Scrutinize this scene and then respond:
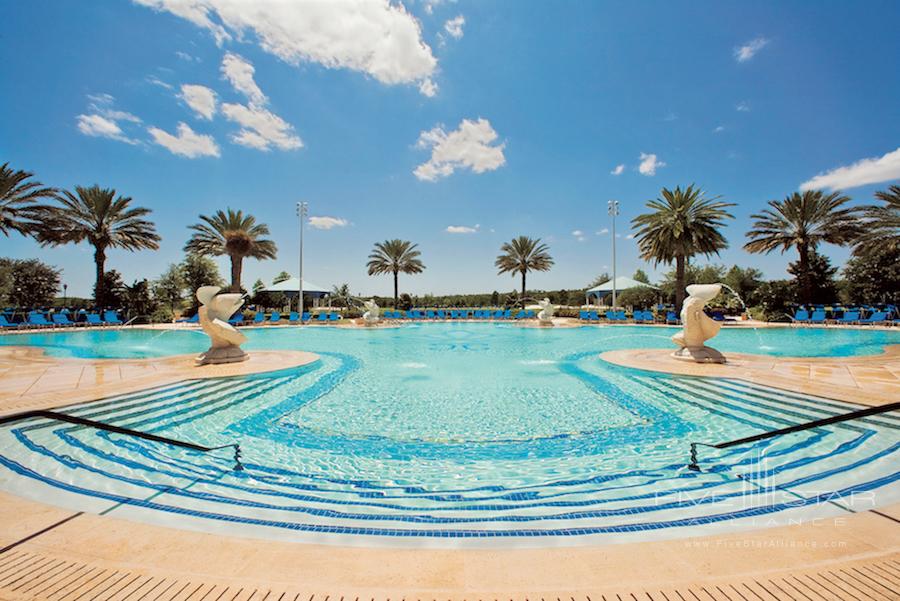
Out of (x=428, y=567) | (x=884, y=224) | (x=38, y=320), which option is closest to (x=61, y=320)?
(x=38, y=320)

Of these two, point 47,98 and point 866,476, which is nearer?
point 866,476

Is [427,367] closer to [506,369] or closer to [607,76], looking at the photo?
[506,369]

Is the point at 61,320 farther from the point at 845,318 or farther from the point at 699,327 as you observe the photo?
the point at 845,318

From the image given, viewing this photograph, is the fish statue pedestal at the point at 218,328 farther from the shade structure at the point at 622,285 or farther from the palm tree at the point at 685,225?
the shade structure at the point at 622,285

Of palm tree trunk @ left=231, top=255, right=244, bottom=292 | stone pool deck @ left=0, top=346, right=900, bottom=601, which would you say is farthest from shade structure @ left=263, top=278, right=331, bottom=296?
stone pool deck @ left=0, top=346, right=900, bottom=601

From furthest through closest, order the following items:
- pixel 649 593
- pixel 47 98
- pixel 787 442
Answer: pixel 47 98 < pixel 787 442 < pixel 649 593

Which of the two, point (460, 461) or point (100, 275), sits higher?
point (100, 275)

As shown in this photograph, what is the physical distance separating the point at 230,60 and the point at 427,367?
48.0 ft

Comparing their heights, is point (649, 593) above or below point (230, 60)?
below

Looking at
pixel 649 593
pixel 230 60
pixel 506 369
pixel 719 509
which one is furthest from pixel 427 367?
pixel 230 60

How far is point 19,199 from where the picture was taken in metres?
20.5

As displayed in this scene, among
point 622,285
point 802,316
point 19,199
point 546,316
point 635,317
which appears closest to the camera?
point 19,199

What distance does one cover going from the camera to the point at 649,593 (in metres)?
1.87

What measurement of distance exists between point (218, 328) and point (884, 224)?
3241 centimetres
